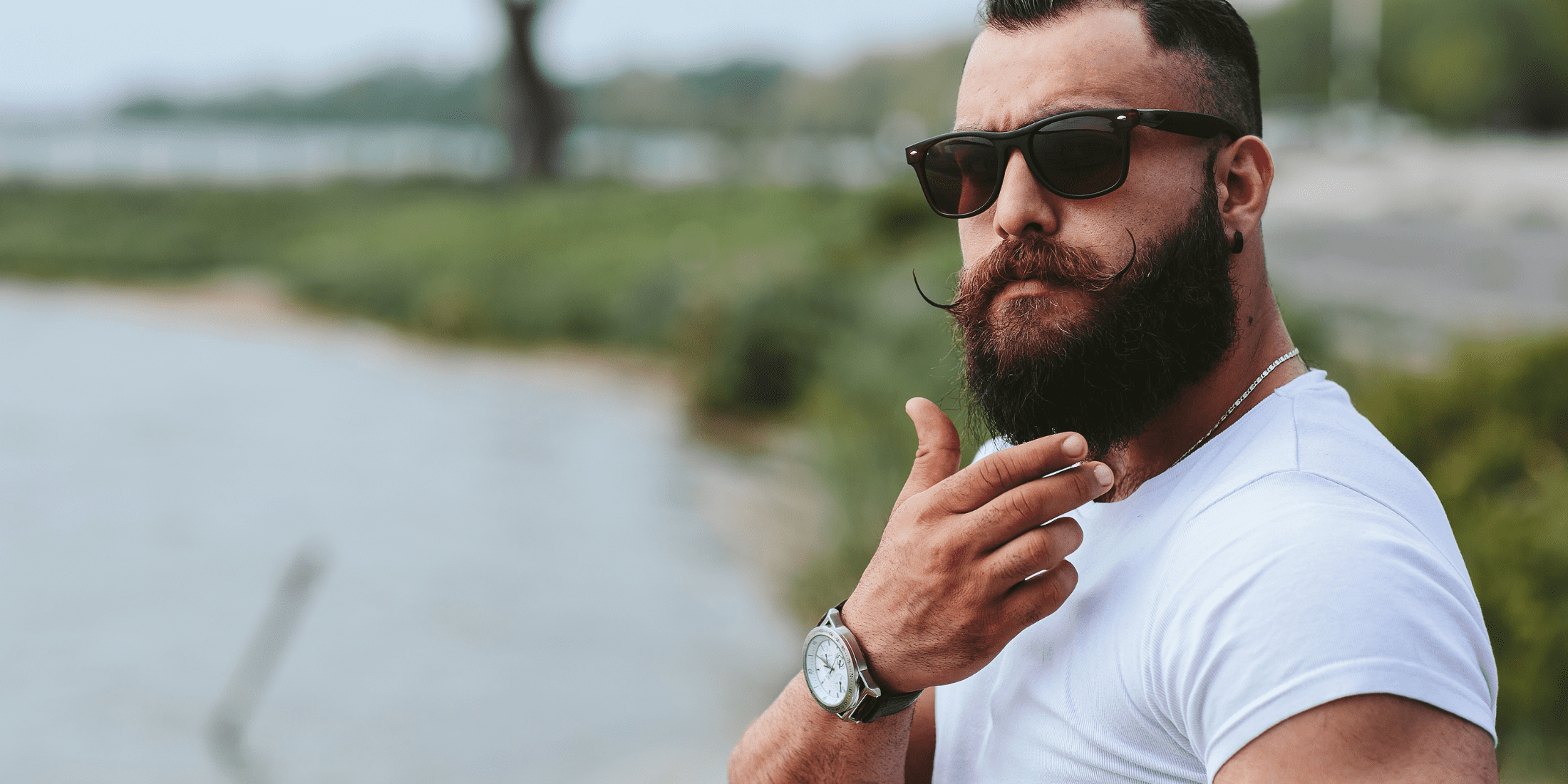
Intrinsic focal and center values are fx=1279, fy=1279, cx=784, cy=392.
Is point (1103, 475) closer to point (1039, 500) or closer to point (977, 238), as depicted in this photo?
point (1039, 500)

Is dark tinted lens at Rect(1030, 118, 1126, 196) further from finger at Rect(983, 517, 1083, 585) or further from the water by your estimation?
the water

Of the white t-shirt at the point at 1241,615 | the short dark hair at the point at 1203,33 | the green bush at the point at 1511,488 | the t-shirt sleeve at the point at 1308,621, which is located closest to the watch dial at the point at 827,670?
the white t-shirt at the point at 1241,615

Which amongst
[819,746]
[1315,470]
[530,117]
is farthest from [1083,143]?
[530,117]

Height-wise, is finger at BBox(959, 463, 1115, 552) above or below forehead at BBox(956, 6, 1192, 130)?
below

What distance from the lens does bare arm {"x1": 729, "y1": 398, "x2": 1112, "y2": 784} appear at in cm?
133

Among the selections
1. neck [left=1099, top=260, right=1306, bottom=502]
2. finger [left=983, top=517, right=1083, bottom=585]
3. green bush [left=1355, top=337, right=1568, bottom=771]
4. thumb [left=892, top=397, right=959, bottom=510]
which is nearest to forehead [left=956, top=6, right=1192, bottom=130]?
neck [left=1099, top=260, right=1306, bottom=502]

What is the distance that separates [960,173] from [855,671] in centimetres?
65

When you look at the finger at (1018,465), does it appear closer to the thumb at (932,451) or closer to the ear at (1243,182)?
the thumb at (932,451)

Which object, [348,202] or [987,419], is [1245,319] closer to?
[987,419]

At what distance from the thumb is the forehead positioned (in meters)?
0.37

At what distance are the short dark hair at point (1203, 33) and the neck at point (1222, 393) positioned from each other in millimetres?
207

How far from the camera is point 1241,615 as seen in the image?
116 cm

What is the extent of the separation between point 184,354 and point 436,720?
13569 millimetres

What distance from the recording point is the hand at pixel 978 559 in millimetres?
1331
